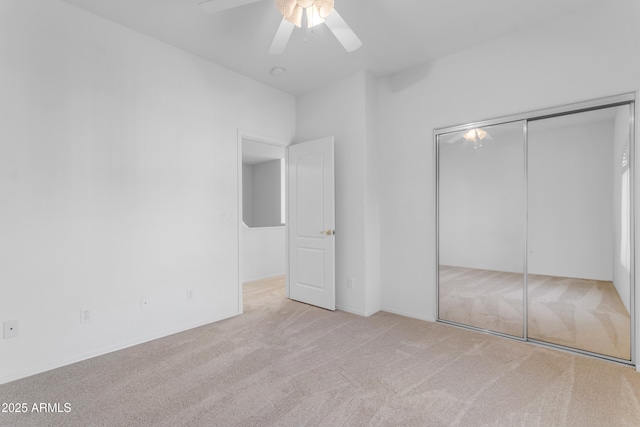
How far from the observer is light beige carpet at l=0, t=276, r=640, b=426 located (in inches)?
71.7

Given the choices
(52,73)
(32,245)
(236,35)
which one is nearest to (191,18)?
(236,35)

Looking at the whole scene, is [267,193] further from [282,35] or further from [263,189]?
[282,35]

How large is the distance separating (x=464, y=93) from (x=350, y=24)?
135 cm

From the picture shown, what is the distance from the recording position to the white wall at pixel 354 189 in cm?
367

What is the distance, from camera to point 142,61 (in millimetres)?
2914

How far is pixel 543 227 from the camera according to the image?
9.25 feet

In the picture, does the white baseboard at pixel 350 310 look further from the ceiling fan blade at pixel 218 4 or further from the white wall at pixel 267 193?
the white wall at pixel 267 193

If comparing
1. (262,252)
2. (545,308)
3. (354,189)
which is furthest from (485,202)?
(262,252)

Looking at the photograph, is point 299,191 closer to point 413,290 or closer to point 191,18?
point 413,290

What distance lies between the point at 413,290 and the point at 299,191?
188 centimetres

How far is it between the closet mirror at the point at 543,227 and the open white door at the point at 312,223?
1246mm

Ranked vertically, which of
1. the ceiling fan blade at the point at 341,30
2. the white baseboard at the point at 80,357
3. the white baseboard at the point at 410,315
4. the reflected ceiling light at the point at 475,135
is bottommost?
the white baseboard at the point at 410,315

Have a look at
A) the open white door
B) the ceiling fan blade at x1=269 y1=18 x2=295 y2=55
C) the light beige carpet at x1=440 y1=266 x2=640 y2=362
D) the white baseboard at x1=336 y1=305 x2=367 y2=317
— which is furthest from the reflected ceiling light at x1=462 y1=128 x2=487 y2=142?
the white baseboard at x1=336 y1=305 x2=367 y2=317

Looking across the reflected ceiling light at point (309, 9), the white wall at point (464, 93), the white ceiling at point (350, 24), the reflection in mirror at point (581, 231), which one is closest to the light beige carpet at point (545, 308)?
the reflection in mirror at point (581, 231)
